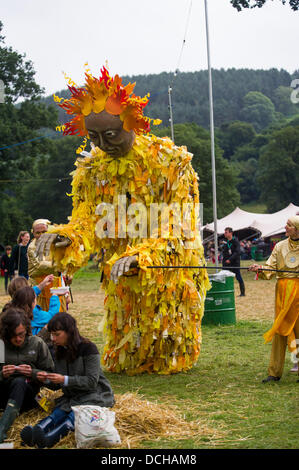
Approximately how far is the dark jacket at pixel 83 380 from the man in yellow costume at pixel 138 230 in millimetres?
1434

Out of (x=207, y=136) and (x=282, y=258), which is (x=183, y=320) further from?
(x=207, y=136)

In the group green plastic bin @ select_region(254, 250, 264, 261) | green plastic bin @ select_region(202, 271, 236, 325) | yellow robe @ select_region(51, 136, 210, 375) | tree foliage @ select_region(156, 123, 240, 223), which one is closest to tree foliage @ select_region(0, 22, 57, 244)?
tree foliage @ select_region(156, 123, 240, 223)

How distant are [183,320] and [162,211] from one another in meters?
1.08

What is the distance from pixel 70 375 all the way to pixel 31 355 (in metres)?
0.32

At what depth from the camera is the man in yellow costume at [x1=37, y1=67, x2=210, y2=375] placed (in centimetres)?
574

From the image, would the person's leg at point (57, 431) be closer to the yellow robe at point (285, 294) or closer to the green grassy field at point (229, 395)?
the green grassy field at point (229, 395)

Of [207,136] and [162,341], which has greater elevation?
[207,136]

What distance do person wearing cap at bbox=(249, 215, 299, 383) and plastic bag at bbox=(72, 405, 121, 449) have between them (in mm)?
2217

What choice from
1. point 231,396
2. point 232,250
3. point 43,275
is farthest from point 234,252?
point 231,396

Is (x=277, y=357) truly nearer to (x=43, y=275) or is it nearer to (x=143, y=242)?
(x=143, y=242)

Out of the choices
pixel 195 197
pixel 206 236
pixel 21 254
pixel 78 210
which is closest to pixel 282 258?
pixel 195 197

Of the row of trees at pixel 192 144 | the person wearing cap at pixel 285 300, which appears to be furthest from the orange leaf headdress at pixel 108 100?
the row of trees at pixel 192 144

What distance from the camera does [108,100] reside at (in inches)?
221
